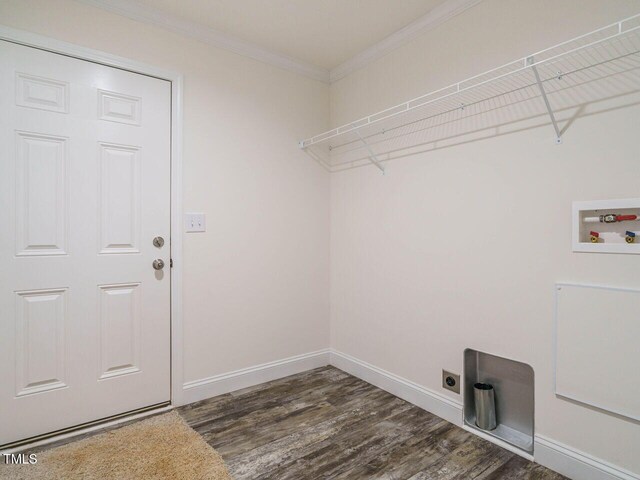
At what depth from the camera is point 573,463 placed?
61.4 inches

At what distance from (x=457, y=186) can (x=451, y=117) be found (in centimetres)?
40

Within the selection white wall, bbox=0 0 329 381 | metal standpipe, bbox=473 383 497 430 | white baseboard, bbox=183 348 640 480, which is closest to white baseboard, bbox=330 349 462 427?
white baseboard, bbox=183 348 640 480

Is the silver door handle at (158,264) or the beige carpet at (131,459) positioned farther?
the silver door handle at (158,264)

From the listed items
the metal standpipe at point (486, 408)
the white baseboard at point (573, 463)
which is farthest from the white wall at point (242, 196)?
the white baseboard at point (573, 463)

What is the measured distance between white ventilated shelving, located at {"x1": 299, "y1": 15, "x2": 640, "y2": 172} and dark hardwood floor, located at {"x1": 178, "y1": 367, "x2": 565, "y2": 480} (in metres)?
1.54

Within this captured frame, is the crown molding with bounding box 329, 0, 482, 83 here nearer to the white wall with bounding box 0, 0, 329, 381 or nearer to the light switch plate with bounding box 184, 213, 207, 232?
the white wall with bounding box 0, 0, 329, 381

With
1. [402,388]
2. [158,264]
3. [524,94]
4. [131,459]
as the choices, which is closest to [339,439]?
[402,388]

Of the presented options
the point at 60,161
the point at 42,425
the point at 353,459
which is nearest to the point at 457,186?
the point at 353,459

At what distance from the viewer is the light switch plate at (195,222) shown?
2277 millimetres

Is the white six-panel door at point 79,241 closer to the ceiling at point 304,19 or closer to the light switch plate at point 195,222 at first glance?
the light switch plate at point 195,222

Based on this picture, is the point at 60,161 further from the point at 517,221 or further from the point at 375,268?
the point at 517,221

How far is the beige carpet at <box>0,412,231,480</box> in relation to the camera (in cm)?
159

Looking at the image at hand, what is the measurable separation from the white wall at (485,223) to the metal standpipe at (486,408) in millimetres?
132

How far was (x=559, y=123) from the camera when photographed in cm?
162
